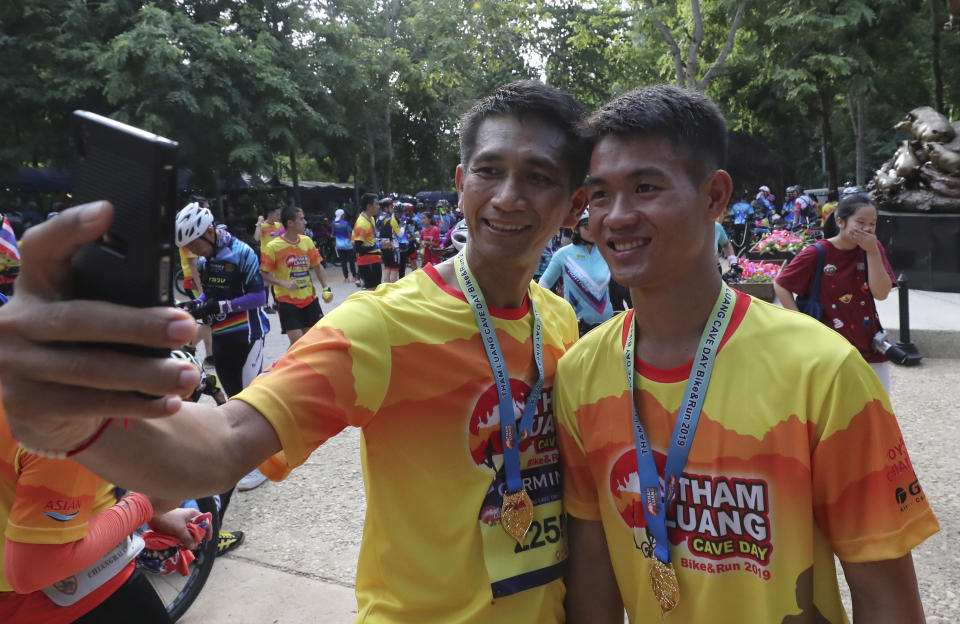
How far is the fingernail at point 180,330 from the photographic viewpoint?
917mm

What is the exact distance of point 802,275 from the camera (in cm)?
527

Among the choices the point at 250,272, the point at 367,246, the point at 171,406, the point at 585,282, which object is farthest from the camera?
the point at 367,246

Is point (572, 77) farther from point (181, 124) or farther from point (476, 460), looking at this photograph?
point (476, 460)

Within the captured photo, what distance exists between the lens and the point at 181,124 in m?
23.0

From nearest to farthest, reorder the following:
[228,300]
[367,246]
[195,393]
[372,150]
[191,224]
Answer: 1. [195,393]
2. [191,224]
3. [228,300]
4. [367,246]
5. [372,150]

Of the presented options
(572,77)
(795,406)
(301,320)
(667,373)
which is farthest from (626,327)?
(572,77)

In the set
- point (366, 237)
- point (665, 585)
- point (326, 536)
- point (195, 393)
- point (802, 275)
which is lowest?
point (326, 536)

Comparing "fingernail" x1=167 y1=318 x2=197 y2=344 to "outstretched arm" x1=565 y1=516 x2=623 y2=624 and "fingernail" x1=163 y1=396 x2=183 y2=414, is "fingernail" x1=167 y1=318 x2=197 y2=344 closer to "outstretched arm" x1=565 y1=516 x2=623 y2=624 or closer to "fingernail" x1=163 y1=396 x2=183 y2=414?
"fingernail" x1=163 y1=396 x2=183 y2=414

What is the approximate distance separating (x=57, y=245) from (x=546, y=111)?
64.7 inches

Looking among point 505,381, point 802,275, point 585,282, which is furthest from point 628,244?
point 585,282

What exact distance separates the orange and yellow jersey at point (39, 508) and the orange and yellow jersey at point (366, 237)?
42.1 feet

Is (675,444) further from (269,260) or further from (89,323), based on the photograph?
(269,260)

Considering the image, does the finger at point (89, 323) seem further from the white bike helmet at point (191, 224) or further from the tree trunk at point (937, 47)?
the tree trunk at point (937, 47)

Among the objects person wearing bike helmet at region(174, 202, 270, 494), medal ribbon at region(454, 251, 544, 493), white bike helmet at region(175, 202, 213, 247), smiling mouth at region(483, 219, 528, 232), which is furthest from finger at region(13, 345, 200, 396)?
white bike helmet at region(175, 202, 213, 247)
